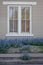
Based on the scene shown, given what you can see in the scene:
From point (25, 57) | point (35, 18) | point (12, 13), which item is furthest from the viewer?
point (12, 13)

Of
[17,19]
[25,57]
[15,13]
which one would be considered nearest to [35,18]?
[17,19]

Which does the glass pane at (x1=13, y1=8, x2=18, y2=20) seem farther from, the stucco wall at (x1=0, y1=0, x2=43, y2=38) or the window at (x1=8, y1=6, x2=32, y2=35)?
the stucco wall at (x1=0, y1=0, x2=43, y2=38)

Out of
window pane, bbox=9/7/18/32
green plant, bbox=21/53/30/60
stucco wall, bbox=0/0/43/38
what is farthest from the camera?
window pane, bbox=9/7/18/32

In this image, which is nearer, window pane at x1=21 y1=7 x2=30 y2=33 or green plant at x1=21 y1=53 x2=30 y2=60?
green plant at x1=21 y1=53 x2=30 y2=60

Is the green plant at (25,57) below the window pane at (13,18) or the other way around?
below

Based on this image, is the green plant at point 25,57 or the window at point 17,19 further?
the window at point 17,19

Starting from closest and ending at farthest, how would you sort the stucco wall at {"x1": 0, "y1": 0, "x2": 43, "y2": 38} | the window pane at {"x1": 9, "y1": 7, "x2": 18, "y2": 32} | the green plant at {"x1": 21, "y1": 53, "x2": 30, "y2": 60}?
1. the green plant at {"x1": 21, "y1": 53, "x2": 30, "y2": 60}
2. the stucco wall at {"x1": 0, "y1": 0, "x2": 43, "y2": 38}
3. the window pane at {"x1": 9, "y1": 7, "x2": 18, "y2": 32}

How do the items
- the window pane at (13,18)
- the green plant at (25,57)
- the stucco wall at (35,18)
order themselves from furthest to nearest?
the window pane at (13,18)
the stucco wall at (35,18)
the green plant at (25,57)

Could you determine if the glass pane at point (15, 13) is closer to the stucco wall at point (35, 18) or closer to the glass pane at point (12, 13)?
the glass pane at point (12, 13)

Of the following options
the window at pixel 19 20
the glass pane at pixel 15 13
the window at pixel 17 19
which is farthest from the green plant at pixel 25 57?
the glass pane at pixel 15 13

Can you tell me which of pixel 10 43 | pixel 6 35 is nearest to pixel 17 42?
pixel 10 43

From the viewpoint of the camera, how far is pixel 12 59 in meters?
9.70

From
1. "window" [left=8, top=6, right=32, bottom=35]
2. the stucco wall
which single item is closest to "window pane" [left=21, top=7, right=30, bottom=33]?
"window" [left=8, top=6, right=32, bottom=35]

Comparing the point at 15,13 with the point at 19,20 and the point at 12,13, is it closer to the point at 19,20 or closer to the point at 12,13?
the point at 12,13
